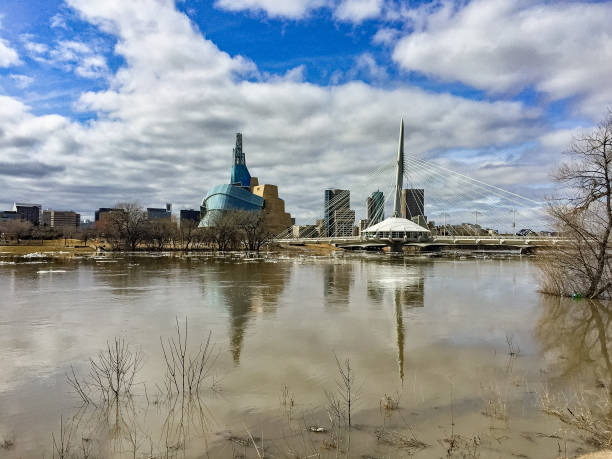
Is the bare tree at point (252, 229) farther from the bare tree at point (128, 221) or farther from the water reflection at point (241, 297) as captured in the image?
the water reflection at point (241, 297)

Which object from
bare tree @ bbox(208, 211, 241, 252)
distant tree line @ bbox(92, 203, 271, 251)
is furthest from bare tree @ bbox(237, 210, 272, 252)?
bare tree @ bbox(208, 211, 241, 252)

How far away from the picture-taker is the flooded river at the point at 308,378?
6.67 metres

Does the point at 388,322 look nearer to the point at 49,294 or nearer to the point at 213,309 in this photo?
the point at 213,309

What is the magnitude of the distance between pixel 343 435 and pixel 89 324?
12.1 metres

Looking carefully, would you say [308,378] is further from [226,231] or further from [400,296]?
[226,231]

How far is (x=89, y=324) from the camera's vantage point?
15.2 meters

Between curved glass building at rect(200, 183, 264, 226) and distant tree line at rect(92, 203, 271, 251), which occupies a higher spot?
curved glass building at rect(200, 183, 264, 226)

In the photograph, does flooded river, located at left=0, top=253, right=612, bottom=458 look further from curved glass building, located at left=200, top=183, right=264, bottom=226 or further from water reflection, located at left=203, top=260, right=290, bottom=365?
curved glass building, located at left=200, top=183, right=264, bottom=226

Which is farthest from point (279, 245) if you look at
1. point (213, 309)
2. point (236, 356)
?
point (236, 356)

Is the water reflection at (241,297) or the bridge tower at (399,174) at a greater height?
the bridge tower at (399,174)

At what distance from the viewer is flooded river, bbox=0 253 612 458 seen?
6.67 m

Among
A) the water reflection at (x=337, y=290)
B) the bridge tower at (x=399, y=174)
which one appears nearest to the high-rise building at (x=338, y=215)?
the bridge tower at (x=399, y=174)

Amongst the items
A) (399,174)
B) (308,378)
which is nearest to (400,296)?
(308,378)

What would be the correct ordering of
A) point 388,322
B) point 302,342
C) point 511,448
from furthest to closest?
point 388,322 < point 302,342 < point 511,448
